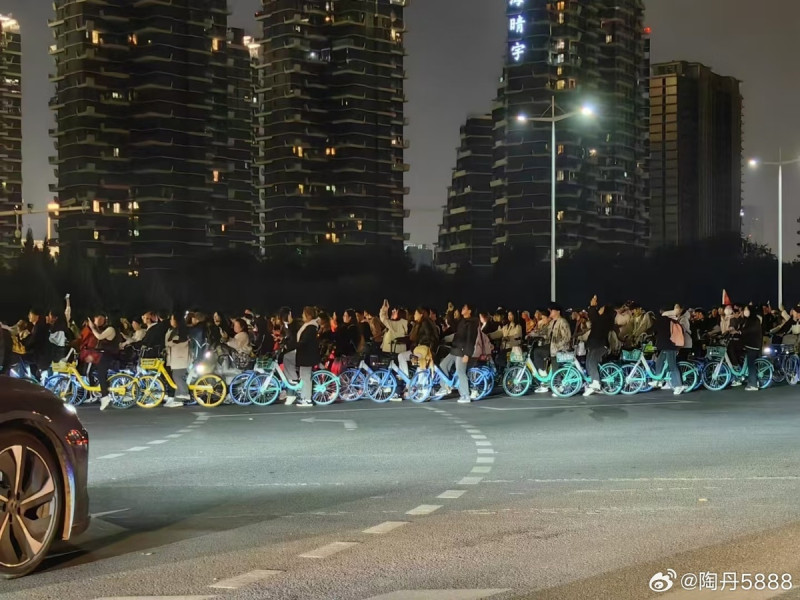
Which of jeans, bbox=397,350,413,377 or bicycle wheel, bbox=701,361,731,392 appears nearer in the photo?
jeans, bbox=397,350,413,377

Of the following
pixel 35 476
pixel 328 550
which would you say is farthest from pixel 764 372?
pixel 35 476

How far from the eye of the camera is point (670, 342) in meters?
21.4

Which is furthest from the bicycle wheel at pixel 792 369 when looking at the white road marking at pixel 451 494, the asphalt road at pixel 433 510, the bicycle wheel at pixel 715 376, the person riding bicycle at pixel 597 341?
the white road marking at pixel 451 494

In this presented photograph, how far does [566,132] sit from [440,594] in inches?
5158

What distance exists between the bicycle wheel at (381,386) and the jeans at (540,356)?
2770 millimetres

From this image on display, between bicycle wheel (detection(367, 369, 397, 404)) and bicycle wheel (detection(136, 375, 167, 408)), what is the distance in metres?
3.71

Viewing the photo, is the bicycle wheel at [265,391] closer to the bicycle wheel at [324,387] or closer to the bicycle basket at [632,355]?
the bicycle wheel at [324,387]

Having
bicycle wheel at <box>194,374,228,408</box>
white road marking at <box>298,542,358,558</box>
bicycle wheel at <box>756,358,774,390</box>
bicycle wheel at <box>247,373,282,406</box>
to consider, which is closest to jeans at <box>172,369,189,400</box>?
bicycle wheel at <box>194,374,228,408</box>

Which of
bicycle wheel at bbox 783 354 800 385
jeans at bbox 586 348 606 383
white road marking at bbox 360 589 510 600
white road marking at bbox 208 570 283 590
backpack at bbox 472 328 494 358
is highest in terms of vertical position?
backpack at bbox 472 328 494 358

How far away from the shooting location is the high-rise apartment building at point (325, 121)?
13900 centimetres

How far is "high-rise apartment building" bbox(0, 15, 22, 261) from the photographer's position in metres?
186

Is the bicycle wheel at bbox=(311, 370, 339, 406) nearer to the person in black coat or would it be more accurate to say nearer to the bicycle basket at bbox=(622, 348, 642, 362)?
the person in black coat

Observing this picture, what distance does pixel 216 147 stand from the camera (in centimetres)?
13675

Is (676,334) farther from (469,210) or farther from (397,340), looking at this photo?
(469,210)
